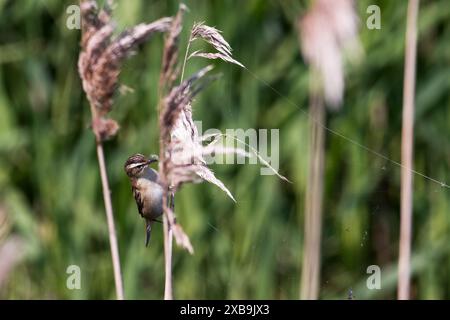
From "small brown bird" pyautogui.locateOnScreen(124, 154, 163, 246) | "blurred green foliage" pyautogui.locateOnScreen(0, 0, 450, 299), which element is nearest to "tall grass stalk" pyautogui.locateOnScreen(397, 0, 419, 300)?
"small brown bird" pyautogui.locateOnScreen(124, 154, 163, 246)

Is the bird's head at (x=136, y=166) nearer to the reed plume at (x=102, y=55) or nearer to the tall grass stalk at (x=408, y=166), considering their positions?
the reed plume at (x=102, y=55)

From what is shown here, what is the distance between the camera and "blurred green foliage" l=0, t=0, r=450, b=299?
222 cm

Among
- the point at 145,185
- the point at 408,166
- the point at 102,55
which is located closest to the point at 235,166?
the point at 408,166

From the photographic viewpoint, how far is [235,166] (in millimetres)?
2312

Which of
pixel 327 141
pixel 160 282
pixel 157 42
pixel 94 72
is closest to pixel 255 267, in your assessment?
pixel 160 282

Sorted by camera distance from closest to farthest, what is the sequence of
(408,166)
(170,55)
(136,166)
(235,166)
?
(170,55)
(136,166)
(408,166)
(235,166)

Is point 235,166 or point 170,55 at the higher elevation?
point 235,166

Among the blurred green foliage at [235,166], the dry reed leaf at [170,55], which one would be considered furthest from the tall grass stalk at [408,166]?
the blurred green foliage at [235,166]

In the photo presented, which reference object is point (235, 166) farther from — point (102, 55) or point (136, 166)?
point (102, 55)

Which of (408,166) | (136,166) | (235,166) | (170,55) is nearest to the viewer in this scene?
(170,55)

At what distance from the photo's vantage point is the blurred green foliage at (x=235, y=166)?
7.30 feet

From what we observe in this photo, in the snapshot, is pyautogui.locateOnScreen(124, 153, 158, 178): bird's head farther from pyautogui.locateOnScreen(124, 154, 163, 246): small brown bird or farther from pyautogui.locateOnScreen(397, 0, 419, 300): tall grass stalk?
pyautogui.locateOnScreen(397, 0, 419, 300): tall grass stalk
